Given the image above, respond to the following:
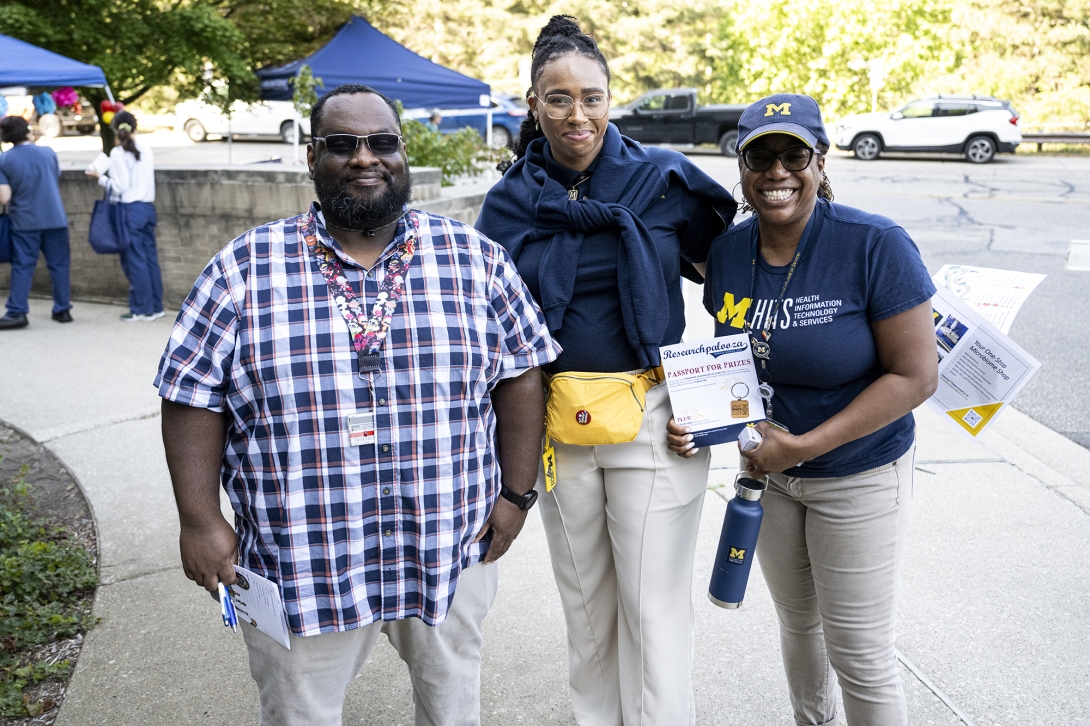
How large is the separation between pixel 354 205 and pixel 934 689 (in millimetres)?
2382

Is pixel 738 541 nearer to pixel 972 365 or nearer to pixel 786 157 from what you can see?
pixel 972 365

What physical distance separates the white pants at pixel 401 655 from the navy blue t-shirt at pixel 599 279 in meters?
0.62

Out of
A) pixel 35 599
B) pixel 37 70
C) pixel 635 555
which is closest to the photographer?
pixel 635 555

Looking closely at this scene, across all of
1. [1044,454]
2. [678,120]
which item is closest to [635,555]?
[1044,454]

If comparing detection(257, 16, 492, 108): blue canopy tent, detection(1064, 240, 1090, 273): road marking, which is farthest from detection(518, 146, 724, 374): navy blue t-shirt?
detection(257, 16, 492, 108): blue canopy tent

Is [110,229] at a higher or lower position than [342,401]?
lower

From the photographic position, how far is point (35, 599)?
3.51 meters

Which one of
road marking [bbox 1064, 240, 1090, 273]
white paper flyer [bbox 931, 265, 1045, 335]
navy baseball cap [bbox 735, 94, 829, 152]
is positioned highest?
navy baseball cap [bbox 735, 94, 829, 152]

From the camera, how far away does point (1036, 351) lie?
6.94 metres

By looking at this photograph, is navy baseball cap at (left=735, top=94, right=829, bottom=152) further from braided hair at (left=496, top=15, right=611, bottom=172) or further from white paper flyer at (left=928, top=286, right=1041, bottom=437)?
white paper flyer at (left=928, top=286, right=1041, bottom=437)

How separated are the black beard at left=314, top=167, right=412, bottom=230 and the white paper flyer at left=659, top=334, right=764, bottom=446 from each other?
2.61 ft

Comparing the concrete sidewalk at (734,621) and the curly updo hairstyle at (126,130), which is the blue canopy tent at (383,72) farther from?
the concrete sidewalk at (734,621)

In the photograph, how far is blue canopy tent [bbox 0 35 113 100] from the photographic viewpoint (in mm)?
7191

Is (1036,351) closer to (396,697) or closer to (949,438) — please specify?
(949,438)
